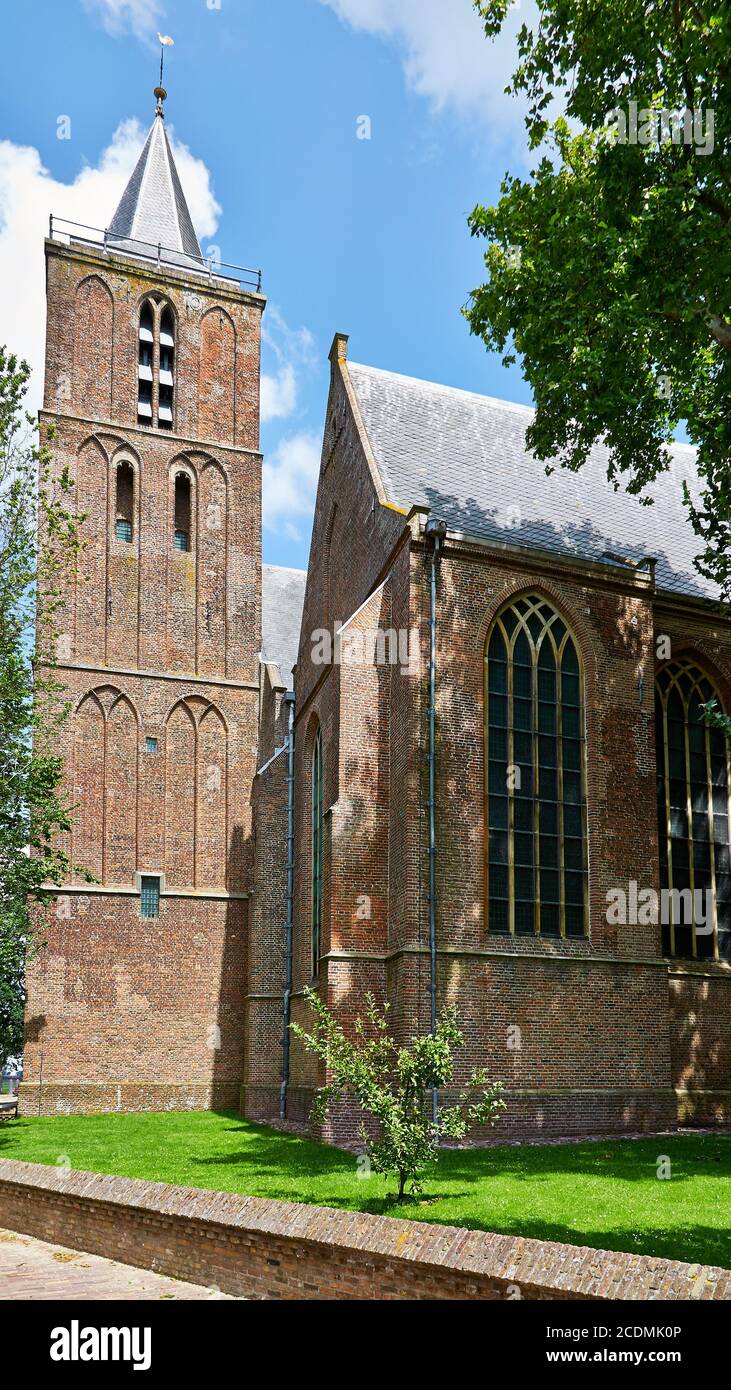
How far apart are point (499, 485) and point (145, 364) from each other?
46.4ft

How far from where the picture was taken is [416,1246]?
8430mm

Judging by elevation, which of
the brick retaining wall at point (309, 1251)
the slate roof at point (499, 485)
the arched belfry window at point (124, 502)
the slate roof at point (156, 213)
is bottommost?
the brick retaining wall at point (309, 1251)

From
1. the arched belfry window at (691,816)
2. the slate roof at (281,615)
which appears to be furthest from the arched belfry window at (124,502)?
the arched belfry window at (691,816)

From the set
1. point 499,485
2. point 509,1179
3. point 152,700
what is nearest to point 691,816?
point 499,485

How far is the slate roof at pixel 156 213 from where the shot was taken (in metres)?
34.5

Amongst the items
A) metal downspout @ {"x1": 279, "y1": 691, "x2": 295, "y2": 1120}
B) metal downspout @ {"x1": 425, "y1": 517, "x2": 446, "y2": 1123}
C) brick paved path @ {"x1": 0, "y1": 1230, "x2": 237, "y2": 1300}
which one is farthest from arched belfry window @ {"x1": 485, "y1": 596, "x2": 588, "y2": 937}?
brick paved path @ {"x1": 0, "y1": 1230, "x2": 237, "y2": 1300}

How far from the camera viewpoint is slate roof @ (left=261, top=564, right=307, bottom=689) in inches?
1300

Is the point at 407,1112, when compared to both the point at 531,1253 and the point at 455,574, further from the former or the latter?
the point at 455,574

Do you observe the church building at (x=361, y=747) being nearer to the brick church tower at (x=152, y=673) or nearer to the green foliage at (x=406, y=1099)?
the brick church tower at (x=152, y=673)

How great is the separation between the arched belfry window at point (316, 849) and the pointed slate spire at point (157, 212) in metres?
17.3

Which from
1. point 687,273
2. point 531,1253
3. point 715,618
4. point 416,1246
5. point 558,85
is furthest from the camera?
point 715,618

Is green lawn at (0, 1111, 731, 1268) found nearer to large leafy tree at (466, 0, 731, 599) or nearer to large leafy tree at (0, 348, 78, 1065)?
large leafy tree at (0, 348, 78, 1065)
